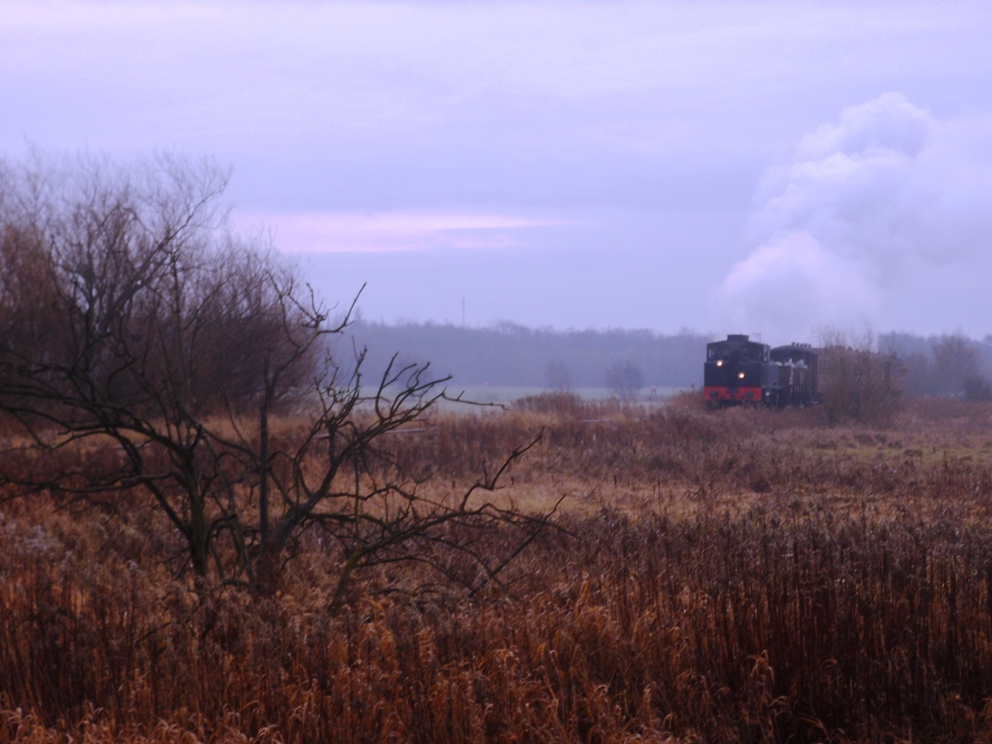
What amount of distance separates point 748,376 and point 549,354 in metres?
101

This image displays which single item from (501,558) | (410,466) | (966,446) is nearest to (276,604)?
(501,558)

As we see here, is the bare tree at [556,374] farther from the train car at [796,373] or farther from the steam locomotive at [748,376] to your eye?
the steam locomotive at [748,376]

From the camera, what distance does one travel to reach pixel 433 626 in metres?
5.99

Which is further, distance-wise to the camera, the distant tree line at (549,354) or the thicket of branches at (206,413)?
the distant tree line at (549,354)

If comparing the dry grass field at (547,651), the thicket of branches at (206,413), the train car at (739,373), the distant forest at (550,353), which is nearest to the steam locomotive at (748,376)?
the train car at (739,373)

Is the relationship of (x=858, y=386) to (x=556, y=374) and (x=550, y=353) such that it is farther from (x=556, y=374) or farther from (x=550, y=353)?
(x=550, y=353)

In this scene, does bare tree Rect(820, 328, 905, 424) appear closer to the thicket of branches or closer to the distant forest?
the thicket of branches

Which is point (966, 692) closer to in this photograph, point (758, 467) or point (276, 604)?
point (276, 604)

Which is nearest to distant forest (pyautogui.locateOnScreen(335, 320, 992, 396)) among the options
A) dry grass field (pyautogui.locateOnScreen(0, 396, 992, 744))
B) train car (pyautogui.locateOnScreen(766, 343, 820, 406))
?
train car (pyautogui.locateOnScreen(766, 343, 820, 406))

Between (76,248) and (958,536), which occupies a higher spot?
(76,248)

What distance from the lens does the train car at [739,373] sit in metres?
34.7

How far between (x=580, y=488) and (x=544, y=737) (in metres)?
12.1

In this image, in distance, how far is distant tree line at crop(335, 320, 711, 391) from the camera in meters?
119

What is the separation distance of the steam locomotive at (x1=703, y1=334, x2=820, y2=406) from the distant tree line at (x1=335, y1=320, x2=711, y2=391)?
7117cm
